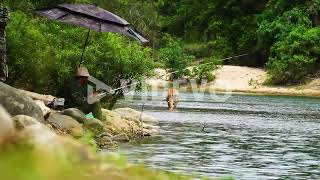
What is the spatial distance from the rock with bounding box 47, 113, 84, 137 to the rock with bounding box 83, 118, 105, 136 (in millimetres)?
324

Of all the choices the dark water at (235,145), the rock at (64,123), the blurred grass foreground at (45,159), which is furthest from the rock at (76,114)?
the blurred grass foreground at (45,159)

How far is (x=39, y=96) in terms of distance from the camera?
18969mm

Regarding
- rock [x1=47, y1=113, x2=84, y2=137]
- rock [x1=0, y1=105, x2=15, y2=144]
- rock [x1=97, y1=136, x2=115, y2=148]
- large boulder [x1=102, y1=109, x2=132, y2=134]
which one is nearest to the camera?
rock [x1=0, y1=105, x2=15, y2=144]

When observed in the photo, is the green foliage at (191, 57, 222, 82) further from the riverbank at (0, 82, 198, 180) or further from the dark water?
the riverbank at (0, 82, 198, 180)

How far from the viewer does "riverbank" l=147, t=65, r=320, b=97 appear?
5556 centimetres

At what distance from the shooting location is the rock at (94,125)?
58.3 feet

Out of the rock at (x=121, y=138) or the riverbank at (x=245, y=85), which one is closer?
the rock at (x=121, y=138)

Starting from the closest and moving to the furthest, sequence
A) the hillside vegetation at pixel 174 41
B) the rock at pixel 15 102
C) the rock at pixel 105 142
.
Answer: the rock at pixel 15 102 → the rock at pixel 105 142 → the hillside vegetation at pixel 174 41

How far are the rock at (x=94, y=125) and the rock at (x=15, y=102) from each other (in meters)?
2.60

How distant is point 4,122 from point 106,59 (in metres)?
19.7

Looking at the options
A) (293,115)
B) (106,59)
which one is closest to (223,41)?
(293,115)

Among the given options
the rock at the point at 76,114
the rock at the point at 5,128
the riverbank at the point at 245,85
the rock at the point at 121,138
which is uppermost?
the riverbank at the point at 245,85

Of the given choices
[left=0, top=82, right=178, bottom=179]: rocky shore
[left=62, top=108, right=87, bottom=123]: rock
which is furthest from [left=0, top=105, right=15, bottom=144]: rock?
[left=62, top=108, right=87, bottom=123]: rock

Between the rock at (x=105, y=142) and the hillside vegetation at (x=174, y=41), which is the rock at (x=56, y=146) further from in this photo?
the hillside vegetation at (x=174, y=41)
